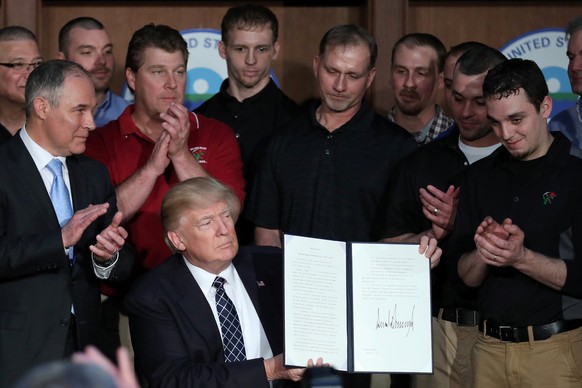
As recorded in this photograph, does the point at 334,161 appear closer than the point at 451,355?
No

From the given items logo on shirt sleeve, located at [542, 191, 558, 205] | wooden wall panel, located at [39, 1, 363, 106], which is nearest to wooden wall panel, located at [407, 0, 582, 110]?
wooden wall panel, located at [39, 1, 363, 106]

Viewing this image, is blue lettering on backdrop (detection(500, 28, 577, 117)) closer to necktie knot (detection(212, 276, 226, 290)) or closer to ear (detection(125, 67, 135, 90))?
ear (detection(125, 67, 135, 90))

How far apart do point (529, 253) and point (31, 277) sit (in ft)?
5.71

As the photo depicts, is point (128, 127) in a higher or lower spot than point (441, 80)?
lower

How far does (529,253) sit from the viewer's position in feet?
10.6

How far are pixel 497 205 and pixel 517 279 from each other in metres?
0.28

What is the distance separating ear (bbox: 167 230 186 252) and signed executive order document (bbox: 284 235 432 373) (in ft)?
1.57

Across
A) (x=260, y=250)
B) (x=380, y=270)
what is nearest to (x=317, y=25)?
(x=260, y=250)

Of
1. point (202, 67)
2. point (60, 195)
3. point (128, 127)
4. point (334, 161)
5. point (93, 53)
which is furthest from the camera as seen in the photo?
point (202, 67)

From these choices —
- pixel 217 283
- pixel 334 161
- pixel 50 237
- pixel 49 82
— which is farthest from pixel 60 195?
pixel 334 161

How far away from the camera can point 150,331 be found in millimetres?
3271

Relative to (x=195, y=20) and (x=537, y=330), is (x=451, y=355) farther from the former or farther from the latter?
(x=195, y=20)

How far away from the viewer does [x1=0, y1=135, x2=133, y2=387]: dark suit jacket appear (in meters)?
3.39

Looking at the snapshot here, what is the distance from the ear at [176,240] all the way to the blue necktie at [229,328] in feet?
0.54
